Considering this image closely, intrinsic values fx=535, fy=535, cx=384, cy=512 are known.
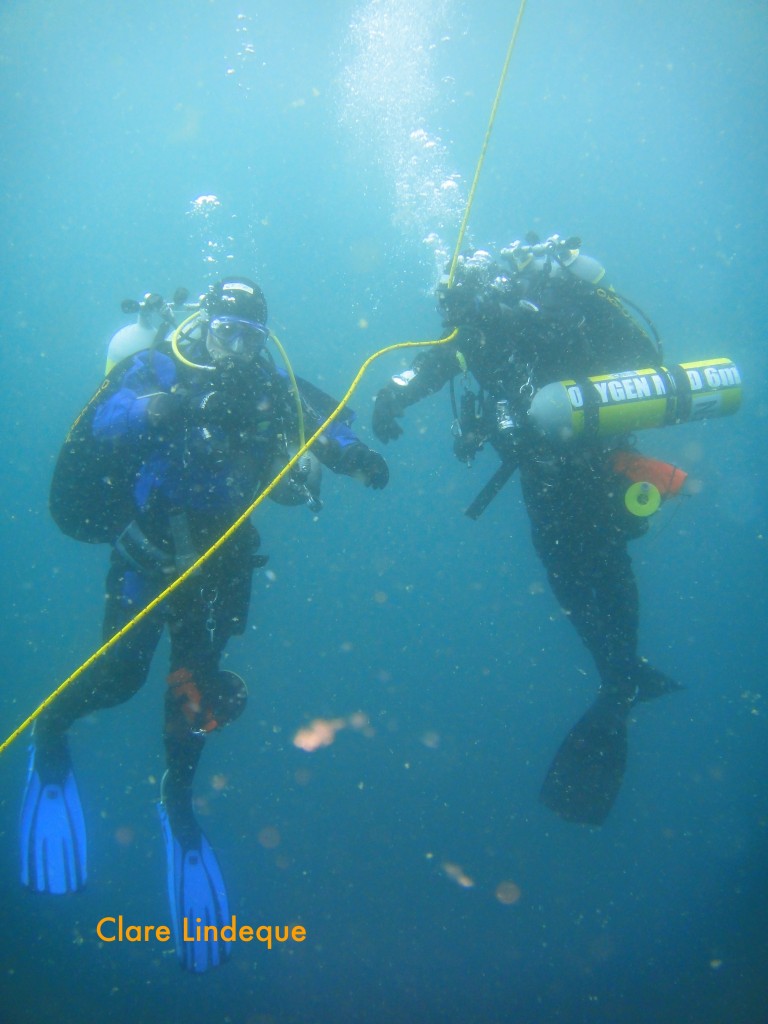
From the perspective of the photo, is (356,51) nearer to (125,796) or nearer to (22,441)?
(125,796)

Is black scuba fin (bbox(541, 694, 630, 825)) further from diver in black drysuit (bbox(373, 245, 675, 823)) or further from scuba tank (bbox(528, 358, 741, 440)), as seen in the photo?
scuba tank (bbox(528, 358, 741, 440))

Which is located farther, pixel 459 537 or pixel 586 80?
pixel 459 537

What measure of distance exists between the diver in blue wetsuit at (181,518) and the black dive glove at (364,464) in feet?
0.03

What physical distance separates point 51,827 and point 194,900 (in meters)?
1.26

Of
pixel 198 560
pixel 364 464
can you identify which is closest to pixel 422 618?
pixel 364 464

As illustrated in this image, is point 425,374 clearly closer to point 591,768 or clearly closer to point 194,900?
point 591,768

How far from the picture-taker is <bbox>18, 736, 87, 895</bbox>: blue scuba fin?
4102 millimetres

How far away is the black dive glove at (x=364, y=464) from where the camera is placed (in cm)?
400

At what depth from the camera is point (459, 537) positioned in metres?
33.2

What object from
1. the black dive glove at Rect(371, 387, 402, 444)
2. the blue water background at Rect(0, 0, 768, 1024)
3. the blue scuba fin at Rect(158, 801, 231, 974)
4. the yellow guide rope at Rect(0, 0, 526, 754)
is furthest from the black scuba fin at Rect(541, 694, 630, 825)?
the blue water background at Rect(0, 0, 768, 1024)

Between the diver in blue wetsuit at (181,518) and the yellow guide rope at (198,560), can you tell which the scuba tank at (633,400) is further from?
the diver in blue wetsuit at (181,518)

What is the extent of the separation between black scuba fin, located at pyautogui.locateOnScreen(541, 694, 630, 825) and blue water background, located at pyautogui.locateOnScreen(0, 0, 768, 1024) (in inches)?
202

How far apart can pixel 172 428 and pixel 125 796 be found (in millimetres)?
15206

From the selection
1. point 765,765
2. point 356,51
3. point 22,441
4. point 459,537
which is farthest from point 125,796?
point 22,441
